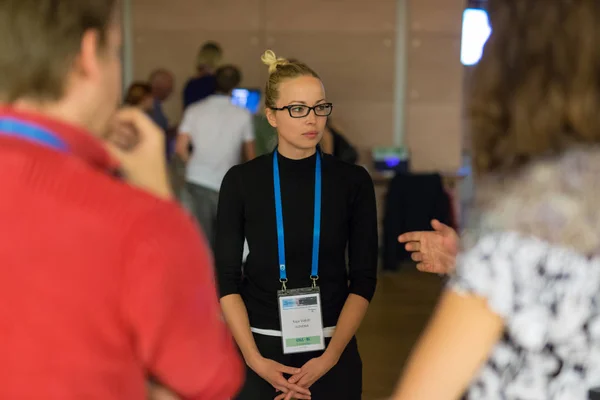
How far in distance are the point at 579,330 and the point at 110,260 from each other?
64 cm

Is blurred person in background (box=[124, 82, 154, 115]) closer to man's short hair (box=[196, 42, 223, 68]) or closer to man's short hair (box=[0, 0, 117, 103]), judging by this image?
man's short hair (box=[196, 42, 223, 68])

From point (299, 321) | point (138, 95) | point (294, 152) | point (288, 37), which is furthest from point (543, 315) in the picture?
point (288, 37)

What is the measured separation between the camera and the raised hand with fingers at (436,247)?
1.77 metres

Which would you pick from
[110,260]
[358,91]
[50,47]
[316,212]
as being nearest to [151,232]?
[110,260]

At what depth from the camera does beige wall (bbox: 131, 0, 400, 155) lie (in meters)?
7.64

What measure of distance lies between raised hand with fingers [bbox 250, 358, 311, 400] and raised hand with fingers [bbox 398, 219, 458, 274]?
0.54 meters

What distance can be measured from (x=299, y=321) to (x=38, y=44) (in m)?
1.35

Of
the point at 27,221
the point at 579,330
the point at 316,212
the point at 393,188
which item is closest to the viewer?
the point at 27,221

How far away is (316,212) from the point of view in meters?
2.16

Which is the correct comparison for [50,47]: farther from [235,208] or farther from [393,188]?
[393,188]

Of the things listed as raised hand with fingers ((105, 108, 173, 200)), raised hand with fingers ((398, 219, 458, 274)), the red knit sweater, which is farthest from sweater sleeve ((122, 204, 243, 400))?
raised hand with fingers ((398, 219, 458, 274))

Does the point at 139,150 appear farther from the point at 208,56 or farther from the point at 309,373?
the point at 208,56

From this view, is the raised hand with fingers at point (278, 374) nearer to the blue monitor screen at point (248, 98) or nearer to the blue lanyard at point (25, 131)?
the blue lanyard at point (25, 131)

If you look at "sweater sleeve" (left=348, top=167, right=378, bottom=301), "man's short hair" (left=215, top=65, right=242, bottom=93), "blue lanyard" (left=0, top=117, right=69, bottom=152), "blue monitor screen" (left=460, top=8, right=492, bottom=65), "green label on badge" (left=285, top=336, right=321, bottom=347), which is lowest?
"green label on badge" (left=285, top=336, right=321, bottom=347)
